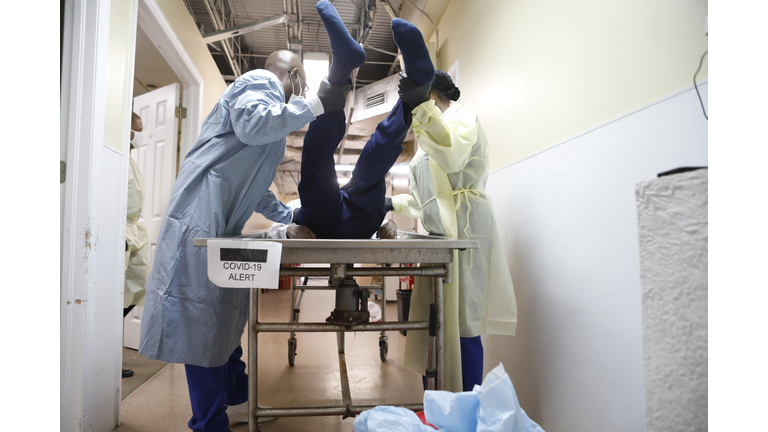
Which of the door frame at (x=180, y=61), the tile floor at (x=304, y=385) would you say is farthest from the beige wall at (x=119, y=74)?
the tile floor at (x=304, y=385)

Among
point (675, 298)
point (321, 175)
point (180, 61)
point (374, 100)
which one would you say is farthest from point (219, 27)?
point (675, 298)

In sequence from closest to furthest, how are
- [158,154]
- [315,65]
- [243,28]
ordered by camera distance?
[158,154] → [243,28] → [315,65]

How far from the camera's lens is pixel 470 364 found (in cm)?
143

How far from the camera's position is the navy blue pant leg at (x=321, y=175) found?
1222mm

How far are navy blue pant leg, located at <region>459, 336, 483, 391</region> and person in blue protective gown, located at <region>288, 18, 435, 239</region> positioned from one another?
558 millimetres

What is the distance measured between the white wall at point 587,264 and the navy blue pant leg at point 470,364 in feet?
0.87

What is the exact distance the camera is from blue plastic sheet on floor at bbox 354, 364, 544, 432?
28.0 inches

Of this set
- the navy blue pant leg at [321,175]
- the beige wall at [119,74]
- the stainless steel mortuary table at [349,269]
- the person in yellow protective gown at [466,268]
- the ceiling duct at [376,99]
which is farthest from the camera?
the ceiling duct at [376,99]

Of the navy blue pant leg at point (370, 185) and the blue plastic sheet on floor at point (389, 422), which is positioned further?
the navy blue pant leg at point (370, 185)

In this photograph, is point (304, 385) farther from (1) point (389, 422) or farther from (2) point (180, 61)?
(2) point (180, 61)

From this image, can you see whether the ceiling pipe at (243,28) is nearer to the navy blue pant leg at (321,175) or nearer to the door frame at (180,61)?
the door frame at (180,61)

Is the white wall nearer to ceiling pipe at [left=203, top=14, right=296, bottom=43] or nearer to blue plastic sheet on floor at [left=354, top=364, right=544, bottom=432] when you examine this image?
blue plastic sheet on floor at [left=354, top=364, right=544, bottom=432]

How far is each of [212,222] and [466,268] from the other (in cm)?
96
